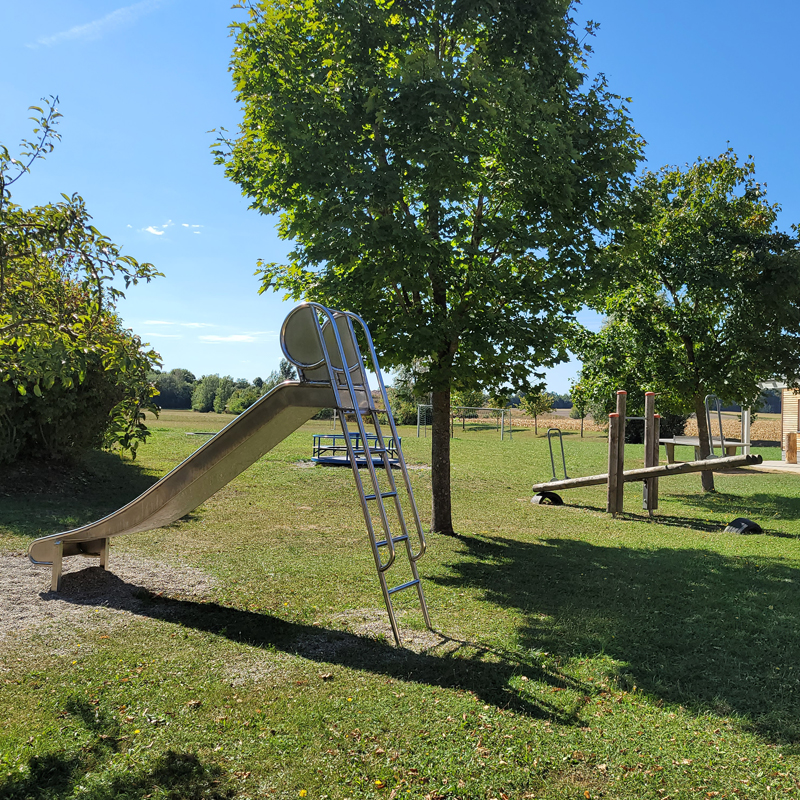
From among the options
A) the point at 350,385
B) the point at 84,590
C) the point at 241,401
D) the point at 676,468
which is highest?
the point at 241,401

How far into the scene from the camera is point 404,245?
28.3 feet

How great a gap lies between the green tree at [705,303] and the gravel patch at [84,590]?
11195mm

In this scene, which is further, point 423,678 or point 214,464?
point 214,464

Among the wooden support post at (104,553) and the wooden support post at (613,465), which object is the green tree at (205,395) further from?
the wooden support post at (104,553)

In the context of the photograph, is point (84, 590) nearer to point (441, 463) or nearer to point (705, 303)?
point (441, 463)

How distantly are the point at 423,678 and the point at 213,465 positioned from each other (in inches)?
113

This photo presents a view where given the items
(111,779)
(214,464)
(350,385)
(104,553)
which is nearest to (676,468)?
(350,385)

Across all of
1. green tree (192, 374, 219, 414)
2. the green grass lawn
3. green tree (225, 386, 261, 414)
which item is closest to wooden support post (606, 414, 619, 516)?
the green grass lawn

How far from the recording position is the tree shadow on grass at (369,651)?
500cm

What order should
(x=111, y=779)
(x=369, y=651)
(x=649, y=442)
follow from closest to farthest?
(x=111, y=779), (x=369, y=651), (x=649, y=442)

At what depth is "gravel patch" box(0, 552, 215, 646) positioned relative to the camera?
652 centimetres

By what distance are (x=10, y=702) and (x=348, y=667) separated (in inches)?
94.9

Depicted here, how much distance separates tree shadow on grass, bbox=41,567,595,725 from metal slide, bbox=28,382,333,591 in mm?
613

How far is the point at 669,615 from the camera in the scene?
694 centimetres
